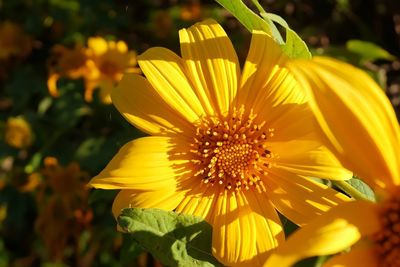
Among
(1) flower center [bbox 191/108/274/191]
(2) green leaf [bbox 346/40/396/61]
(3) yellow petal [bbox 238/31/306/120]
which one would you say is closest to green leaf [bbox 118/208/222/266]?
(1) flower center [bbox 191/108/274/191]

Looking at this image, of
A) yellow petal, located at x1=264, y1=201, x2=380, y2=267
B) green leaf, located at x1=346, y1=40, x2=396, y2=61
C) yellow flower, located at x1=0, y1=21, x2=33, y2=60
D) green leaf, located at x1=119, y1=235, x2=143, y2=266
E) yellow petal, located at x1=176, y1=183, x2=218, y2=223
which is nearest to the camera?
yellow petal, located at x1=264, y1=201, x2=380, y2=267

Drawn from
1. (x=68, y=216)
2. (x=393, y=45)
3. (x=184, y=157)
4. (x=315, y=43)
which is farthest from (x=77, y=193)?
(x=393, y=45)

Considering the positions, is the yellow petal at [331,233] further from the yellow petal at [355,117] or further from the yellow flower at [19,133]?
the yellow flower at [19,133]

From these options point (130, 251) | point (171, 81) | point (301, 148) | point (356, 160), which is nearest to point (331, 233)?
point (356, 160)

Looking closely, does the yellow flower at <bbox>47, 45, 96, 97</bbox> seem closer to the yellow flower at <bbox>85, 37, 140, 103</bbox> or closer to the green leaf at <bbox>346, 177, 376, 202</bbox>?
the yellow flower at <bbox>85, 37, 140, 103</bbox>

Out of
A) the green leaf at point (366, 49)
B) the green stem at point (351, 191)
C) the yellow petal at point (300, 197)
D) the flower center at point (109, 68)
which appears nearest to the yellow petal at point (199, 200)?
the yellow petal at point (300, 197)

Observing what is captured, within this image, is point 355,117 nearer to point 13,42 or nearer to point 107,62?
point 107,62
